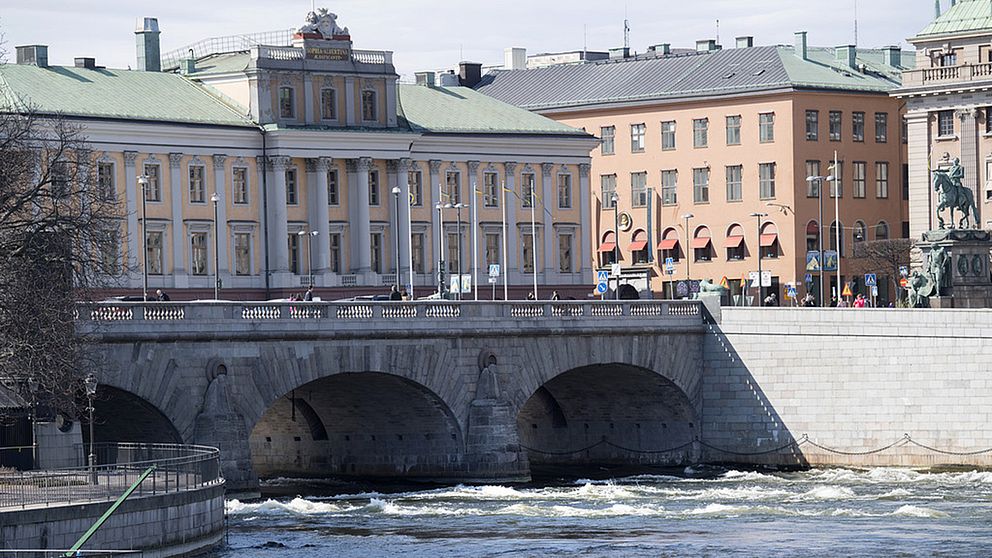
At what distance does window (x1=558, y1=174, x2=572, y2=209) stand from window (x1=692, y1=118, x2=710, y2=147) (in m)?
18.9

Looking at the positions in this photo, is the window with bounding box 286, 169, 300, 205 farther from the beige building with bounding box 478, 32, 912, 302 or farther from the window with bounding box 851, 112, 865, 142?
the window with bounding box 851, 112, 865, 142

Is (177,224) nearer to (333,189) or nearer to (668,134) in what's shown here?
(333,189)

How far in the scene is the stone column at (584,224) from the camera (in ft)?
463

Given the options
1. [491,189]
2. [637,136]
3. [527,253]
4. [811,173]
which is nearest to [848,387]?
[491,189]

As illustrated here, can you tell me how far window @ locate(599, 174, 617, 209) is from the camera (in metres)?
162

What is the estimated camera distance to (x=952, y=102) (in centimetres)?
14162

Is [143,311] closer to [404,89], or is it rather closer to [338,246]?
[338,246]

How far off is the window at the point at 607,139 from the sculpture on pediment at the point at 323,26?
3253cm

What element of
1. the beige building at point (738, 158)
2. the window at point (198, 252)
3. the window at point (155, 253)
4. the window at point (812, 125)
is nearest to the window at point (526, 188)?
the beige building at point (738, 158)

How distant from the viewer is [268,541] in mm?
71875

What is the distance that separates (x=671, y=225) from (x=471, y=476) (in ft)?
233

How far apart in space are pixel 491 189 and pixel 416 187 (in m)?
4.57

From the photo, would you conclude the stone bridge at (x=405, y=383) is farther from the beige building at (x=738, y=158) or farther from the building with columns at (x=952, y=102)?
the beige building at (x=738, y=158)

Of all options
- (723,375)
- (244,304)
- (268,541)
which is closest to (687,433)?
(723,375)
